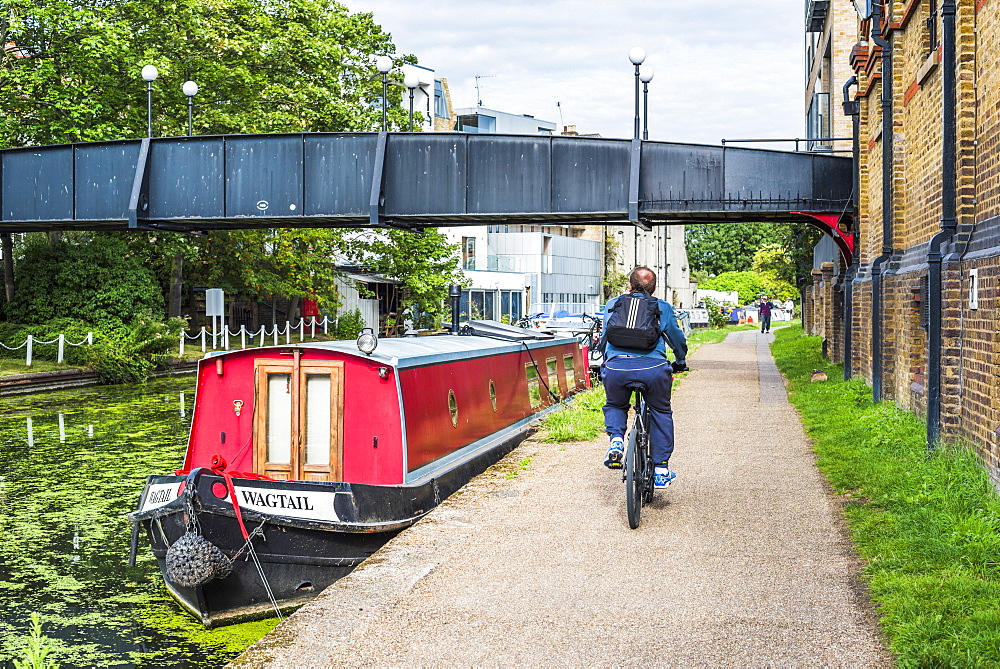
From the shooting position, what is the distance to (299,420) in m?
9.57

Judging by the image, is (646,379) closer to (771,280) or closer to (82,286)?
(82,286)

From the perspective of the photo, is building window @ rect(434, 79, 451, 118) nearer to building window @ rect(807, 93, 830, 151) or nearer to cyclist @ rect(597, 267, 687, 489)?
building window @ rect(807, 93, 830, 151)

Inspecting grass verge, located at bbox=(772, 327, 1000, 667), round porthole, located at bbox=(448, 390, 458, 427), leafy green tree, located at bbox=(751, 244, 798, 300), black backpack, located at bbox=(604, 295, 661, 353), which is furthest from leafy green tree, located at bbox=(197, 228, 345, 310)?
leafy green tree, located at bbox=(751, 244, 798, 300)

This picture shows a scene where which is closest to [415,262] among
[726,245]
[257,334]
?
[257,334]

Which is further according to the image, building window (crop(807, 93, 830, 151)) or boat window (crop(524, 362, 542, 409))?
building window (crop(807, 93, 830, 151))

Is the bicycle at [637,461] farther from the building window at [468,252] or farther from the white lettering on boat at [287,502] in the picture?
the building window at [468,252]

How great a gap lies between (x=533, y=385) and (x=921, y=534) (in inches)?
358

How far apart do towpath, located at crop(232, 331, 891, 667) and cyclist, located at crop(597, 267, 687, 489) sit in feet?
1.82

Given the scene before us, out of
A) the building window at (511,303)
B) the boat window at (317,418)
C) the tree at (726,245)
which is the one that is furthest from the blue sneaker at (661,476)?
the tree at (726,245)

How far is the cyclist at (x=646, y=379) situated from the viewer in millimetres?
7988

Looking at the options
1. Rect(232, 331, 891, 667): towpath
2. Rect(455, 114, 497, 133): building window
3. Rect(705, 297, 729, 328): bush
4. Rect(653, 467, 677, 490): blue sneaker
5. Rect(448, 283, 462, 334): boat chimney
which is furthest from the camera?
Rect(455, 114, 497, 133): building window

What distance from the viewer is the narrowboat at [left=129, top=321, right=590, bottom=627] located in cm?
856

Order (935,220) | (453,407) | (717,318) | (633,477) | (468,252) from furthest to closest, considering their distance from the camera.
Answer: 1. (717,318)
2. (468,252)
3. (935,220)
4. (453,407)
5. (633,477)

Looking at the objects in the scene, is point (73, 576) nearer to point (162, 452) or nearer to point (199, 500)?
point (199, 500)
